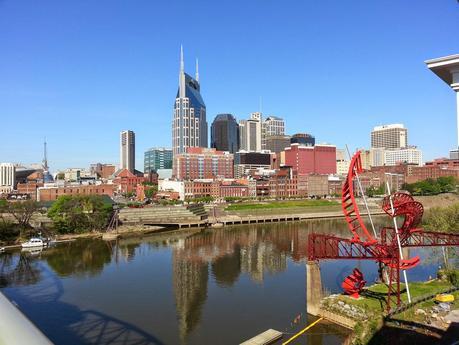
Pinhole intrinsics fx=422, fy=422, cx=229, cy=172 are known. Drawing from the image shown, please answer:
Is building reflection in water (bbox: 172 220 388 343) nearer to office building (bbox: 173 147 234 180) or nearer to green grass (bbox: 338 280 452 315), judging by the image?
green grass (bbox: 338 280 452 315)

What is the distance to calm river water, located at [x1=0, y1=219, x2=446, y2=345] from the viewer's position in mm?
30469

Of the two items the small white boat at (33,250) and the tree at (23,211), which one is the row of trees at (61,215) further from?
the small white boat at (33,250)

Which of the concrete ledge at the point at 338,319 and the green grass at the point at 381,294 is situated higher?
the green grass at the point at 381,294

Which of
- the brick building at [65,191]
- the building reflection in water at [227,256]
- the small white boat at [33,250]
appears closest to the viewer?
the building reflection in water at [227,256]

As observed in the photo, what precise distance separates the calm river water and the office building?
112229 millimetres

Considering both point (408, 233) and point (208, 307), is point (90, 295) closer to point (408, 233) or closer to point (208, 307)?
point (208, 307)

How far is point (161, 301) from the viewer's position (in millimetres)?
38219

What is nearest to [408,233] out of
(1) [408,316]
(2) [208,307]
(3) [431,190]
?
(1) [408,316]

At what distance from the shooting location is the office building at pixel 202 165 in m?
184

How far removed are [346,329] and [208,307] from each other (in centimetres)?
1238

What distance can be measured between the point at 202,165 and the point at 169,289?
146573 millimetres

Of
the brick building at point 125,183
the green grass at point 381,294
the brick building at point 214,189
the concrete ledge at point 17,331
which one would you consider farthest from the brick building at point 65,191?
the concrete ledge at point 17,331

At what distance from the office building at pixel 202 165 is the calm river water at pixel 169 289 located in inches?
4418

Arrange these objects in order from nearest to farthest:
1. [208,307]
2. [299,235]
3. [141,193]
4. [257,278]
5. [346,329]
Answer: [346,329]
[208,307]
[257,278]
[299,235]
[141,193]
